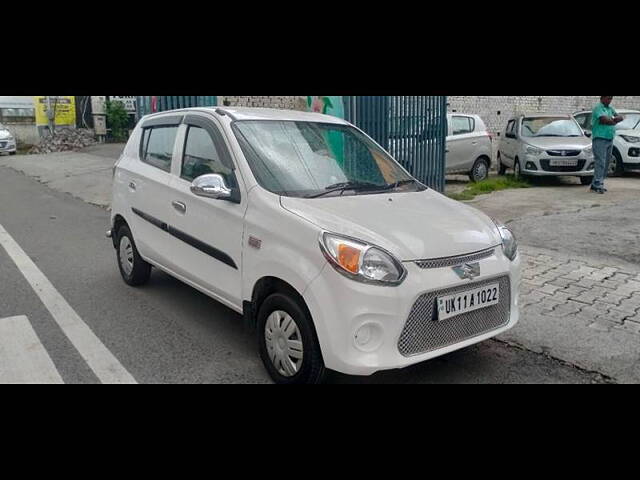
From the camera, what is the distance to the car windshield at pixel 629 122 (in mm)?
13141

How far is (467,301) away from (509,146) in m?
10.1

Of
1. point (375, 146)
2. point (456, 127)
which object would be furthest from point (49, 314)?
point (456, 127)

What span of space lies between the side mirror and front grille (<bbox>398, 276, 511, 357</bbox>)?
150 centimetres

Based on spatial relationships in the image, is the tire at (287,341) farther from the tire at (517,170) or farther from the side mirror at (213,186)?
the tire at (517,170)

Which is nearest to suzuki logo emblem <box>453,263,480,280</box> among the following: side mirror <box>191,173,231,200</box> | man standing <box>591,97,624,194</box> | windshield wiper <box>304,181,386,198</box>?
windshield wiper <box>304,181,386,198</box>

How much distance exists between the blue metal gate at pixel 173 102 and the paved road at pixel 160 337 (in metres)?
3.09

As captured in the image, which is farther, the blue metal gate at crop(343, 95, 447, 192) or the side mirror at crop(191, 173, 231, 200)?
the blue metal gate at crop(343, 95, 447, 192)

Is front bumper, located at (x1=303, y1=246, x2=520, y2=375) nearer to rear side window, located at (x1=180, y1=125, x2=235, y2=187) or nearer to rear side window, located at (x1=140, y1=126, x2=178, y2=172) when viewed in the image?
rear side window, located at (x1=180, y1=125, x2=235, y2=187)

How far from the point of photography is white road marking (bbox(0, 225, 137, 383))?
3686 mm

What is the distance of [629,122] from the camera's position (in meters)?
13.2

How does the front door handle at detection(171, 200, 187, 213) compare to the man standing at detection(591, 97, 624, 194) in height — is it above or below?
below

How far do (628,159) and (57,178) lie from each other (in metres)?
14.2

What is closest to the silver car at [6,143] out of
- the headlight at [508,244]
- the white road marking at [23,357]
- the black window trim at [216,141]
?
the white road marking at [23,357]

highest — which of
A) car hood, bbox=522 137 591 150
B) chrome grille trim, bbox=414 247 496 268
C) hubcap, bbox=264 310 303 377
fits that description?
car hood, bbox=522 137 591 150
